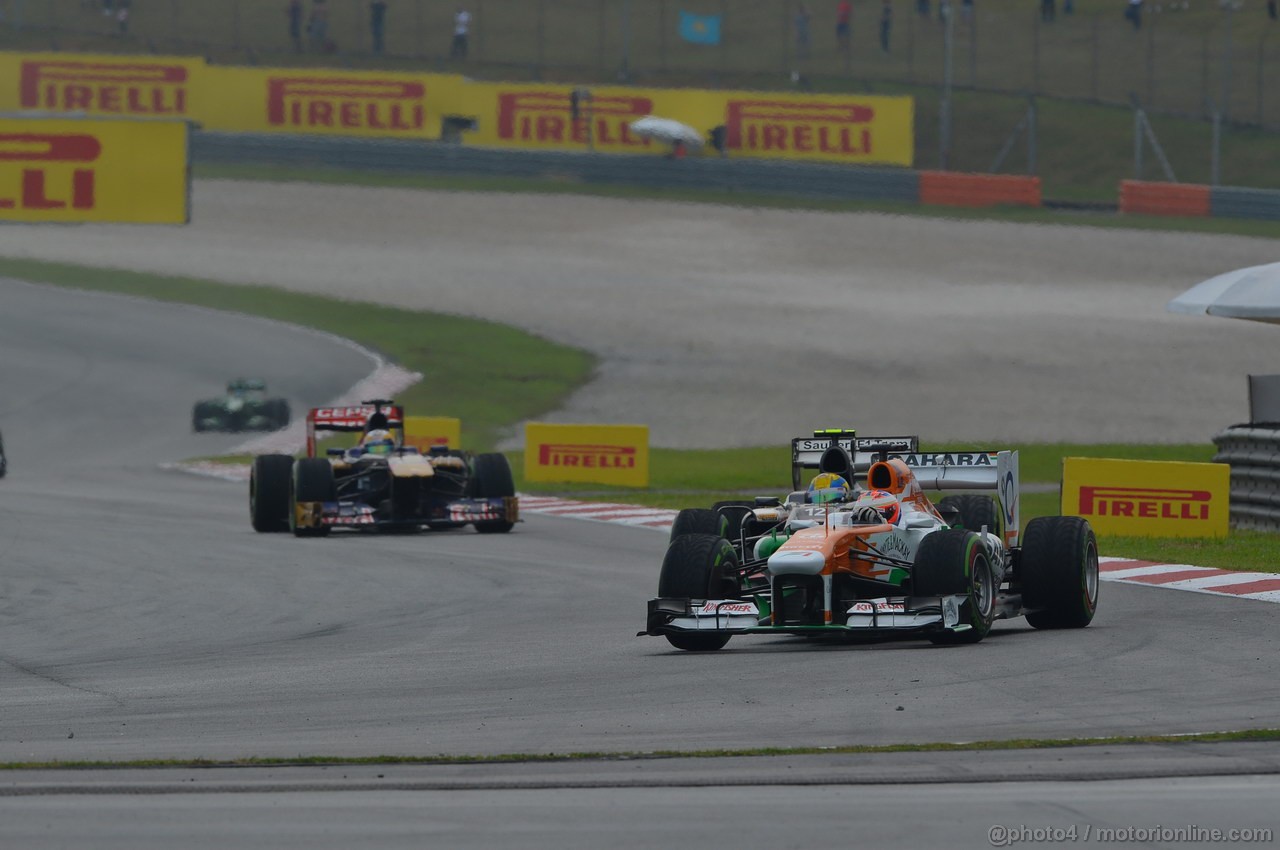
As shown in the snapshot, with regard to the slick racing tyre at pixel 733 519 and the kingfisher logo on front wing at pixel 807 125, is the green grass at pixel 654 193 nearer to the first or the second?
the kingfisher logo on front wing at pixel 807 125

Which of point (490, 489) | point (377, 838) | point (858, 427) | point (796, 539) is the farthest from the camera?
point (858, 427)

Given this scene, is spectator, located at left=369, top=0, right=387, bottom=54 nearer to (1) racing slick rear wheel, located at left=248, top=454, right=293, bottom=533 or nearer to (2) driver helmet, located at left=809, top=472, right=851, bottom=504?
(1) racing slick rear wheel, located at left=248, top=454, right=293, bottom=533

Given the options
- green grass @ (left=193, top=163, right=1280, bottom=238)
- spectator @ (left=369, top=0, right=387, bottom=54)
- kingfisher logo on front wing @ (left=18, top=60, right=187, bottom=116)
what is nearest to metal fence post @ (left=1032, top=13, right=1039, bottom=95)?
green grass @ (left=193, top=163, right=1280, bottom=238)

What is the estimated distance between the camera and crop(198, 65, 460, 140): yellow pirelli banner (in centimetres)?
6103

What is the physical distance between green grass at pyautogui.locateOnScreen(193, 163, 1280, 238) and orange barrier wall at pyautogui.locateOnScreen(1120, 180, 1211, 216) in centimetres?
32

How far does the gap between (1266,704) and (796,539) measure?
362 centimetres

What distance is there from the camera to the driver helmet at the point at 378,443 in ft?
78.1

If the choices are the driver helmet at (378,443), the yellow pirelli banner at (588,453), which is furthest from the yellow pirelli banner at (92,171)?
the driver helmet at (378,443)

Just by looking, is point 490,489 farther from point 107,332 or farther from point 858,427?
point 107,332

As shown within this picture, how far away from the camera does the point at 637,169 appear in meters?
62.2

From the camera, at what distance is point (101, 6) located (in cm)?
6738

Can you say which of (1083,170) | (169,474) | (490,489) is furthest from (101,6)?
(490,489)

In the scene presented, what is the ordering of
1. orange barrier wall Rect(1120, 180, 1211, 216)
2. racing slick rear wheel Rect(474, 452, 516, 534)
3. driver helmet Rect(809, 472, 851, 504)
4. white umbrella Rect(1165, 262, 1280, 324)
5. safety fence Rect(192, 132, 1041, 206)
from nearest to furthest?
1. driver helmet Rect(809, 472, 851, 504)
2. racing slick rear wheel Rect(474, 452, 516, 534)
3. white umbrella Rect(1165, 262, 1280, 324)
4. orange barrier wall Rect(1120, 180, 1211, 216)
5. safety fence Rect(192, 132, 1041, 206)

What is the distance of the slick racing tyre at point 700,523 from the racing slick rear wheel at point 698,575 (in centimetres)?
124
